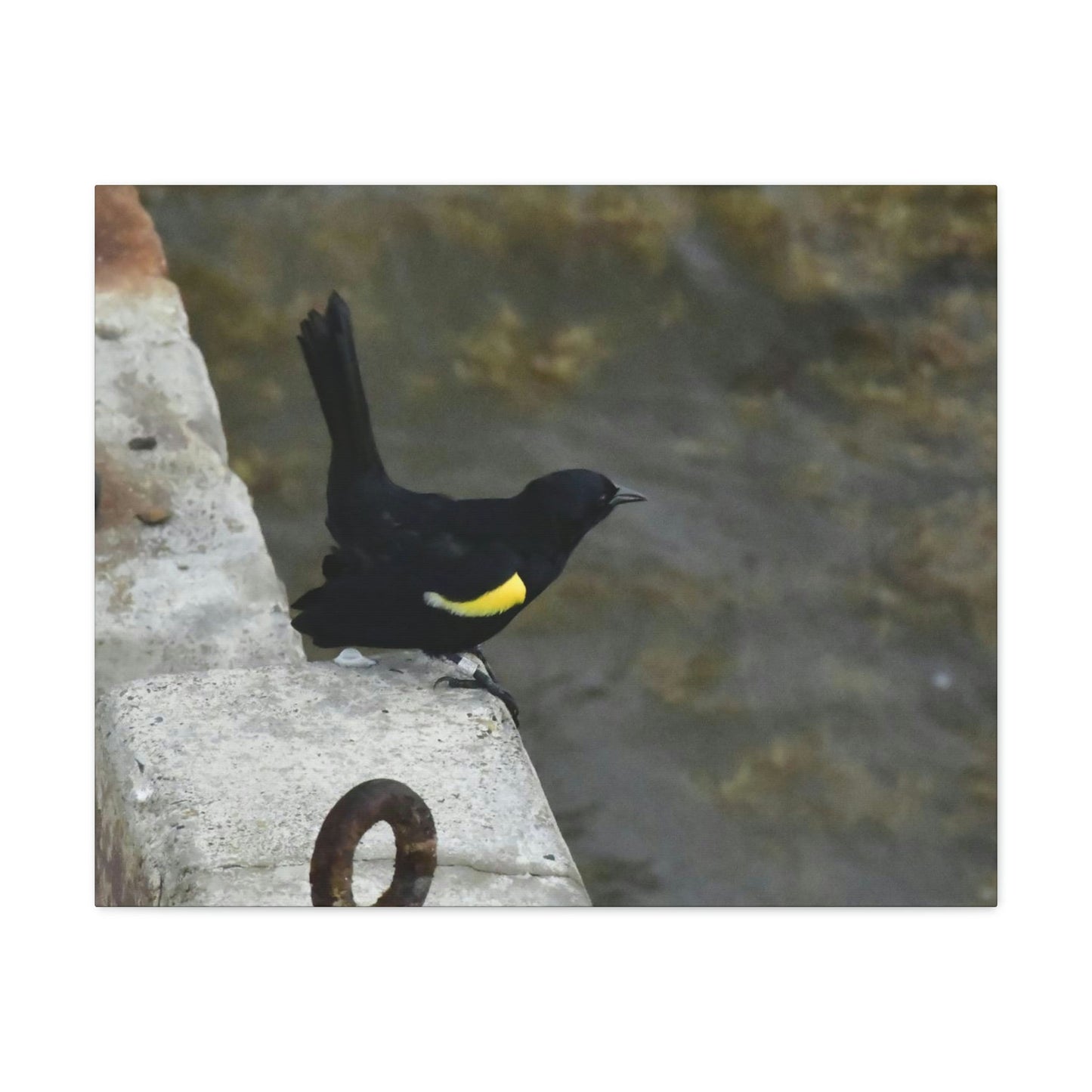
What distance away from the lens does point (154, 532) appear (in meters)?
3.68

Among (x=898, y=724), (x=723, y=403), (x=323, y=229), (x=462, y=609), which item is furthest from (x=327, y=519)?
(x=898, y=724)

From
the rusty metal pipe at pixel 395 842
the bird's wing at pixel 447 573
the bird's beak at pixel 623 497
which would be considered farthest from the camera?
the bird's beak at pixel 623 497

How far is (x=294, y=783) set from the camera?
3.37 metres

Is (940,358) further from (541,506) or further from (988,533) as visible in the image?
(541,506)

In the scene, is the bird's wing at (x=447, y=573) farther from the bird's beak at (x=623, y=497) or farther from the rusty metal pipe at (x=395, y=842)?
the rusty metal pipe at (x=395, y=842)

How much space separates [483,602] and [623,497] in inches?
14.9

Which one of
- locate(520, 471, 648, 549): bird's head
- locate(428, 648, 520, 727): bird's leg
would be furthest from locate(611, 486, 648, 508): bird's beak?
locate(428, 648, 520, 727): bird's leg

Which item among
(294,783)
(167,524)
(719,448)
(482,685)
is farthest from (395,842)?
(719,448)

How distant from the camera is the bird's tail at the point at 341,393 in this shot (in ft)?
11.7

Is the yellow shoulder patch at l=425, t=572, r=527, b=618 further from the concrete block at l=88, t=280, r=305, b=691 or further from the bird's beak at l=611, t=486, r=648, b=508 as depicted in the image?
the concrete block at l=88, t=280, r=305, b=691

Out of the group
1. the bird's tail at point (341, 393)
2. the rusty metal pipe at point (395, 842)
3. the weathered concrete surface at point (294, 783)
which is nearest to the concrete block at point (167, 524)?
the weathered concrete surface at point (294, 783)

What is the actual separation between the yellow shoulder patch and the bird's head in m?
0.14

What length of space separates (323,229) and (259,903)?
55.4 inches

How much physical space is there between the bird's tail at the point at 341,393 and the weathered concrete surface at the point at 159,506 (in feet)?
0.89
